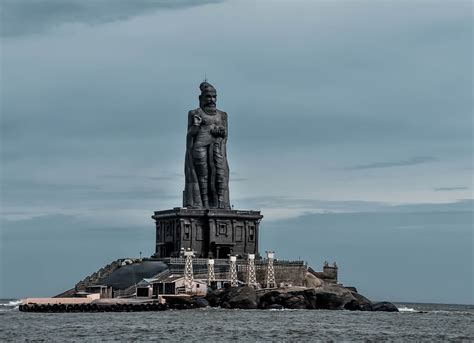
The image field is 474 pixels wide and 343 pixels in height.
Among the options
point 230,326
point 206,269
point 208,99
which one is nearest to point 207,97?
point 208,99

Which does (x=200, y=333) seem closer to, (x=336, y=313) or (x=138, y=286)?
(x=336, y=313)

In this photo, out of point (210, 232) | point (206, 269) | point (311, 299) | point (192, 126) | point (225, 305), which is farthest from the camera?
point (192, 126)

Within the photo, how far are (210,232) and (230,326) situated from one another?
149ft

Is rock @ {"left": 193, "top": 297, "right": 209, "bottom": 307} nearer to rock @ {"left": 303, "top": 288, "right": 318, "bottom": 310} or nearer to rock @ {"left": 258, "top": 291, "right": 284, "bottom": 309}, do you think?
rock @ {"left": 258, "top": 291, "right": 284, "bottom": 309}

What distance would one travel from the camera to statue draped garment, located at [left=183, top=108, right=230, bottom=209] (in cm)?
12950

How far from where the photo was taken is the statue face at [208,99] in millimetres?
129250

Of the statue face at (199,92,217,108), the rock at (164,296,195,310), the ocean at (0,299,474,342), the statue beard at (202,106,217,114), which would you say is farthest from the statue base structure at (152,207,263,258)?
the ocean at (0,299,474,342)

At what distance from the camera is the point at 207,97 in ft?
424

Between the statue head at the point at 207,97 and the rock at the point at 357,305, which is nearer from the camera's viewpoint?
the rock at the point at 357,305

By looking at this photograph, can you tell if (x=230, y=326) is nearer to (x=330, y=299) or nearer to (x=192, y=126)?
(x=330, y=299)

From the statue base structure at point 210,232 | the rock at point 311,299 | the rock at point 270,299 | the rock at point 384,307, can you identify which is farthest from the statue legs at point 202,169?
the rock at point 384,307

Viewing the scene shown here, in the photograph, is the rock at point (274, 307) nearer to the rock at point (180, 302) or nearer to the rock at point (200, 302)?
the rock at point (200, 302)

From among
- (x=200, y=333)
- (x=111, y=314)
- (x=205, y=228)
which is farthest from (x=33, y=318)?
(x=205, y=228)

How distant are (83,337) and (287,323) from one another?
18315mm
